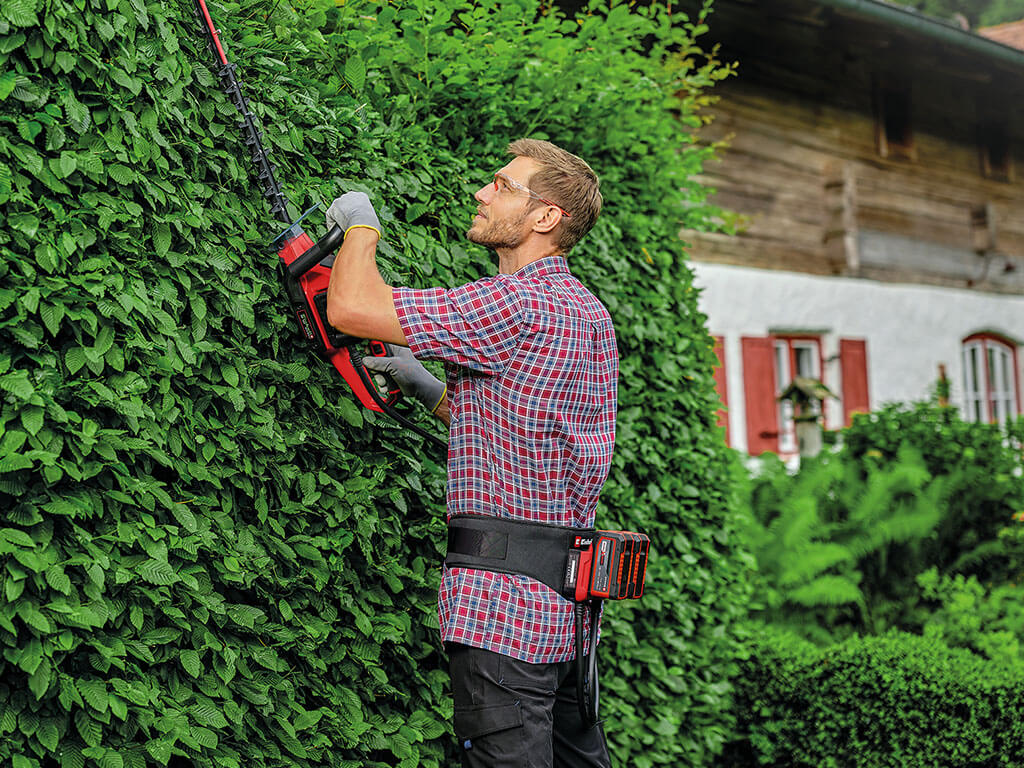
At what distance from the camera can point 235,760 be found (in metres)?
2.67

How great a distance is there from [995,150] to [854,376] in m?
5.04

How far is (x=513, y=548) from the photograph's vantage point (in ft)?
8.95

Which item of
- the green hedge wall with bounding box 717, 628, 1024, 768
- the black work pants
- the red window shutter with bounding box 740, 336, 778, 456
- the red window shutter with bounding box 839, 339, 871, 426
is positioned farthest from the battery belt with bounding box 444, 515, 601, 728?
the red window shutter with bounding box 839, 339, 871, 426

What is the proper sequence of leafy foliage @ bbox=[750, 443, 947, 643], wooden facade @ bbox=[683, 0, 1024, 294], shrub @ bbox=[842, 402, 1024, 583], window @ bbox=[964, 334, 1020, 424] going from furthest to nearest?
window @ bbox=[964, 334, 1020, 424]
wooden facade @ bbox=[683, 0, 1024, 294]
shrub @ bbox=[842, 402, 1024, 583]
leafy foliage @ bbox=[750, 443, 947, 643]

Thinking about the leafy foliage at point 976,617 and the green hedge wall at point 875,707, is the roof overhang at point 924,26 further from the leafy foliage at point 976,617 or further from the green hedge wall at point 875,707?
the green hedge wall at point 875,707

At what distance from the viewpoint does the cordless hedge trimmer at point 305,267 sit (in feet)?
9.18

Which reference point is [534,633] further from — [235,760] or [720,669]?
[720,669]

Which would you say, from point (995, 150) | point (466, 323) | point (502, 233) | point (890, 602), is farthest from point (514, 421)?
point (995, 150)

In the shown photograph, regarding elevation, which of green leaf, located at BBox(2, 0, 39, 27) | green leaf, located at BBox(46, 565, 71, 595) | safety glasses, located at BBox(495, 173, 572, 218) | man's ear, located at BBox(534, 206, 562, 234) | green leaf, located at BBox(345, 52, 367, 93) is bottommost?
green leaf, located at BBox(46, 565, 71, 595)

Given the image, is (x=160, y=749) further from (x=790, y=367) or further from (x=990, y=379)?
(x=990, y=379)

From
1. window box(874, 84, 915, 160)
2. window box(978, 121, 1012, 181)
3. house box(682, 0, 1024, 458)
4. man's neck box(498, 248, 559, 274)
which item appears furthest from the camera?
window box(978, 121, 1012, 181)

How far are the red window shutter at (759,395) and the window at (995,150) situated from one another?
19.9ft

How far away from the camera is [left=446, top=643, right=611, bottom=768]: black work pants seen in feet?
8.68

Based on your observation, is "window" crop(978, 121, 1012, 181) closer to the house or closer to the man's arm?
the house
